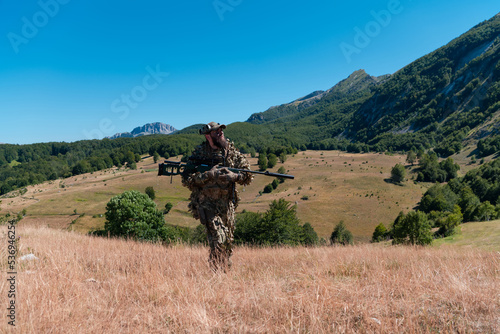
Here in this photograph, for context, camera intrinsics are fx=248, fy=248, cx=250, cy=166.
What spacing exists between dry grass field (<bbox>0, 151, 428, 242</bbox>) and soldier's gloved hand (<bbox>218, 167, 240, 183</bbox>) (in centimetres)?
4789

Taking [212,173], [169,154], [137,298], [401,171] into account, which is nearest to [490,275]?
[212,173]

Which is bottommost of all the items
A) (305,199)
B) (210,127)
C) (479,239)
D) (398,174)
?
(305,199)

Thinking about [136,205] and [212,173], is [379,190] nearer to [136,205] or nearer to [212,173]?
[136,205]

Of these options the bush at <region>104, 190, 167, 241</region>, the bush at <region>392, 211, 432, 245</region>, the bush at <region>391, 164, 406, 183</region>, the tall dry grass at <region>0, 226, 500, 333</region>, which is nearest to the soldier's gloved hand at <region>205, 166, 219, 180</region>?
the tall dry grass at <region>0, 226, 500, 333</region>

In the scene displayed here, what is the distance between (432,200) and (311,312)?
248 ft

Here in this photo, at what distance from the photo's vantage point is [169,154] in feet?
506

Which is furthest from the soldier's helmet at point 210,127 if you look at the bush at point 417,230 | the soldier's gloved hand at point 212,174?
the bush at point 417,230

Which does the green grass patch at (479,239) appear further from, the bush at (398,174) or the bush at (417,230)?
the bush at (398,174)

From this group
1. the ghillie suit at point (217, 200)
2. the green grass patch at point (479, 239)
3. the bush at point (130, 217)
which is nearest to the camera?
the ghillie suit at point (217, 200)

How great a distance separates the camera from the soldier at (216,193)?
22.1 feet

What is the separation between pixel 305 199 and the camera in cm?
8200

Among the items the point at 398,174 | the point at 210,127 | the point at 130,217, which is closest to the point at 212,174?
the point at 210,127

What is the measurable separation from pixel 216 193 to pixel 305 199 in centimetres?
7818

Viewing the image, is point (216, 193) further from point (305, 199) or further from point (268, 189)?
point (268, 189)
